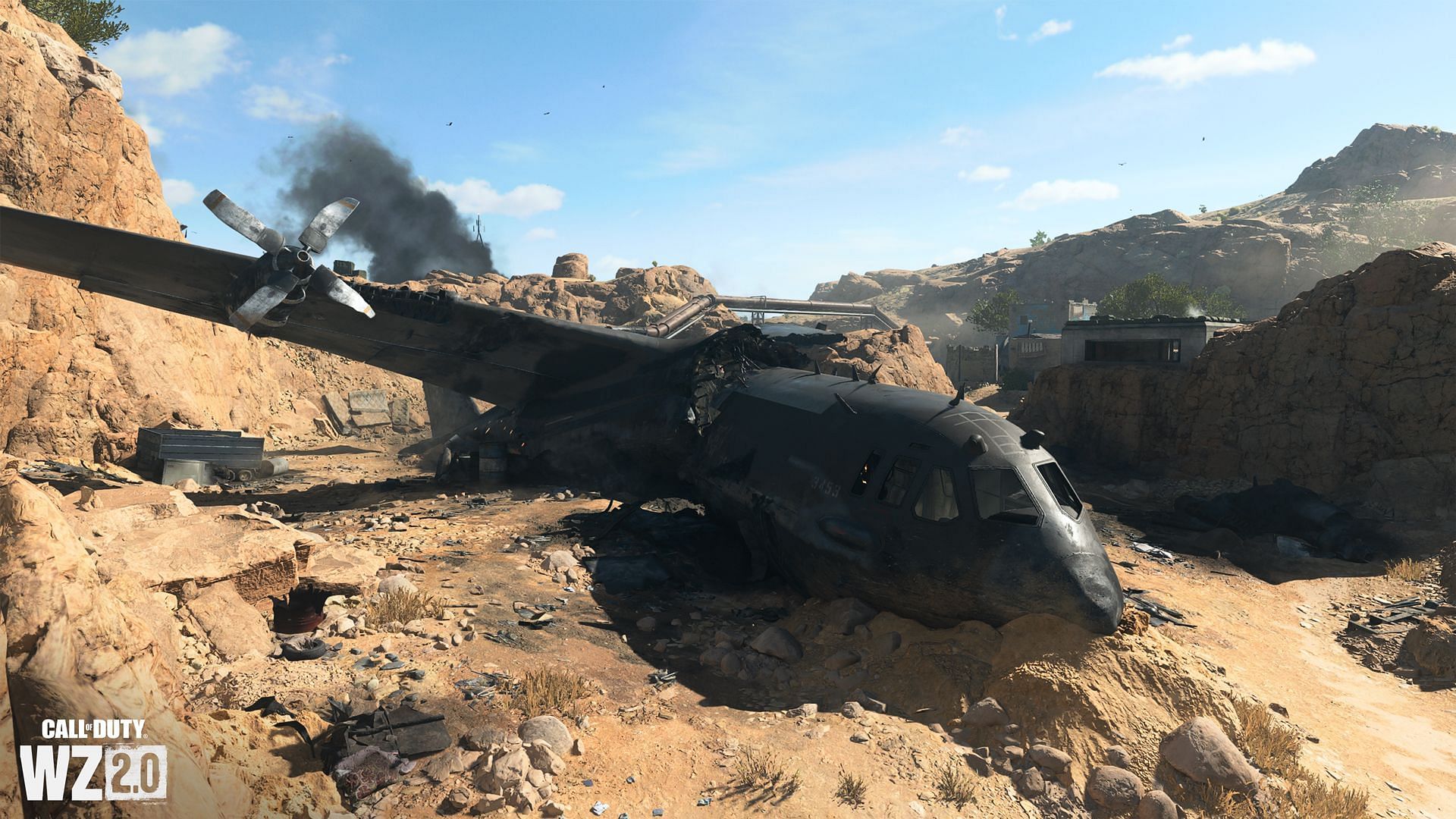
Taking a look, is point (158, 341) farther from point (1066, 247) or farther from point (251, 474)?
point (1066, 247)

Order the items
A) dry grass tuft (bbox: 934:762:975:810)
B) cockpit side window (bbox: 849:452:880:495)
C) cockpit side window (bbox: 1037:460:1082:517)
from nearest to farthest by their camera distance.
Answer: dry grass tuft (bbox: 934:762:975:810) < cockpit side window (bbox: 1037:460:1082:517) < cockpit side window (bbox: 849:452:880:495)

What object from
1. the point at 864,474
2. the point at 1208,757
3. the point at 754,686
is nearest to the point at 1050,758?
the point at 1208,757

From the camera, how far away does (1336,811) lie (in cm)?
796

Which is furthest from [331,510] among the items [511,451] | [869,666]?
[869,666]

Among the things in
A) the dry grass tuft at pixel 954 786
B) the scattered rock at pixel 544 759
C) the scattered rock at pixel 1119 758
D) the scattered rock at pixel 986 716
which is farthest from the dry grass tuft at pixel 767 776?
the scattered rock at pixel 1119 758

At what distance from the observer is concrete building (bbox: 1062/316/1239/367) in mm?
29250

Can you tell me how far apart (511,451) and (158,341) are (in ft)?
43.6

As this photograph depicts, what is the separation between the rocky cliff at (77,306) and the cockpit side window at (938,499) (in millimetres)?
22282

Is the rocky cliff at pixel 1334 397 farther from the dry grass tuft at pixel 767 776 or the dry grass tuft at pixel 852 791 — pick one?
the dry grass tuft at pixel 767 776

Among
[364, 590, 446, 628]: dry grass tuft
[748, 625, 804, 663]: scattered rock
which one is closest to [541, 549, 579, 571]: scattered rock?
[364, 590, 446, 628]: dry grass tuft

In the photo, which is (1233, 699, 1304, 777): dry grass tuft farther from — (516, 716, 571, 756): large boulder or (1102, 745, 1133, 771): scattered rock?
(516, 716, 571, 756): large boulder

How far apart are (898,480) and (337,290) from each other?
1216cm

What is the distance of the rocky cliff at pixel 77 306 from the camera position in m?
19.2

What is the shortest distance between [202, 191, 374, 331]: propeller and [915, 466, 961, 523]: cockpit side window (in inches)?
424
